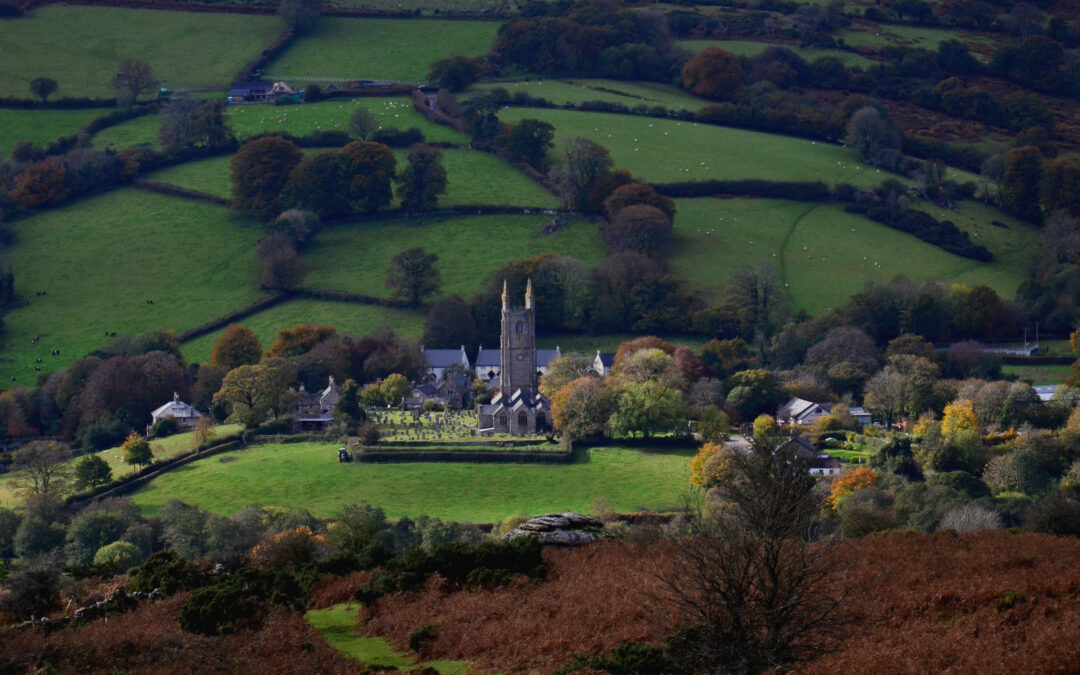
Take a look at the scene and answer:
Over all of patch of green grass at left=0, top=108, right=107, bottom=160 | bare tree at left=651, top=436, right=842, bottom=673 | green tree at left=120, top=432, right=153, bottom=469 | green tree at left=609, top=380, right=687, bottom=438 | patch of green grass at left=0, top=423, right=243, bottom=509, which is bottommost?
patch of green grass at left=0, top=423, right=243, bottom=509

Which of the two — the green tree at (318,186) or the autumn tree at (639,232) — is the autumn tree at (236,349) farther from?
the autumn tree at (639,232)

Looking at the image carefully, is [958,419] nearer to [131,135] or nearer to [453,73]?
[453,73]

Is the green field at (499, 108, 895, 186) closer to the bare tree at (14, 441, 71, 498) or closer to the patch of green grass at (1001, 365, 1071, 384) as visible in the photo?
the patch of green grass at (1001, 365, 1071, 384)

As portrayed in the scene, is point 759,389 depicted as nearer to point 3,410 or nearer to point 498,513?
point 498,513

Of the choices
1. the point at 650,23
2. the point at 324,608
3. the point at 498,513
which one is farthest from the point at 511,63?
the point at 324,608

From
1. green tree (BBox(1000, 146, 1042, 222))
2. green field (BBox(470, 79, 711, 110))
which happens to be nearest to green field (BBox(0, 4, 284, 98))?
green field (BBox(470, 79, 711, 110))
